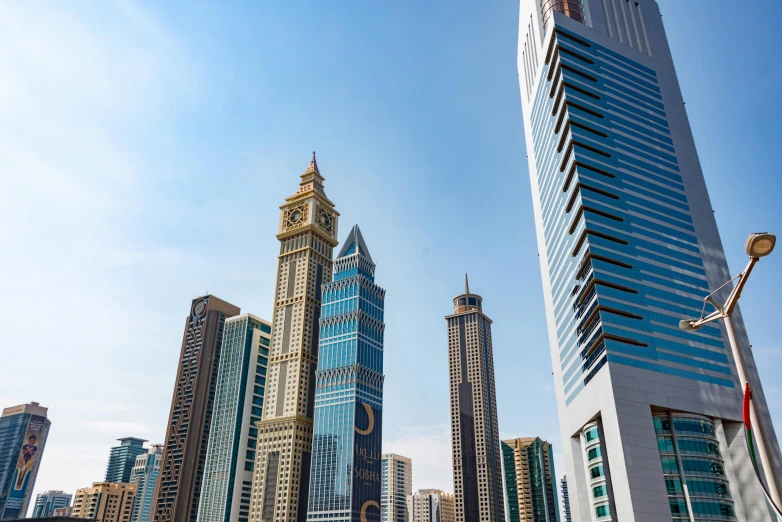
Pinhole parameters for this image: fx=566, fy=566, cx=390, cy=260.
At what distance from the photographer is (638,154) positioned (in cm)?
10700

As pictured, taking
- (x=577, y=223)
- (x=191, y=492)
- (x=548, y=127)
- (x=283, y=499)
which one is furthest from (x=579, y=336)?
(x=191, y=492)

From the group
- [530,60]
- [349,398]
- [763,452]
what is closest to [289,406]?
[349,398]

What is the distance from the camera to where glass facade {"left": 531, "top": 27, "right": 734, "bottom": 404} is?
3494 inches

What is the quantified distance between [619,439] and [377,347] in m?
110

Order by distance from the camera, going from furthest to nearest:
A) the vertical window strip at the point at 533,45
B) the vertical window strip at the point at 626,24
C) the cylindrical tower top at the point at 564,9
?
1. the vertical window strip at the point at 533,45
2. the vertical window strip at the point at 626,24
3. the cylindrical tower top at the point at 564,9

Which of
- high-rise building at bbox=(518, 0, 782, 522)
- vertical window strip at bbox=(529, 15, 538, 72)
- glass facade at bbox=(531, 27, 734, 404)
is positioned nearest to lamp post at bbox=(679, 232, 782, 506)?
high-rise building at bbox=(518, 0, 782, 522)

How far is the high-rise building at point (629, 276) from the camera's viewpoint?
79750mm

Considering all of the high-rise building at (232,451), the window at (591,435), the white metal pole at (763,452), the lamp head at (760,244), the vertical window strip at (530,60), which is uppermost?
the vertical window strip at (530,60)

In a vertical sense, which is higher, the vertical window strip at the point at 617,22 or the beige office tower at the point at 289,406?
the vertical window strip at the point at 617,22

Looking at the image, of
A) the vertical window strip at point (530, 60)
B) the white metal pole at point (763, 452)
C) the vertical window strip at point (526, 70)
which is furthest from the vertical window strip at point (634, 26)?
the white metal pole at point (763, 452)

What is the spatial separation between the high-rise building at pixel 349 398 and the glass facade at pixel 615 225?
7643 cm

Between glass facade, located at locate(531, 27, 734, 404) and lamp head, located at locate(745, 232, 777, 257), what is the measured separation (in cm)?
7179

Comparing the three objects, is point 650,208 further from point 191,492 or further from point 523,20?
point 191,492

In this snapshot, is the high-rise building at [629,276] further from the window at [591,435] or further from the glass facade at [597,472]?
the glass facade at [597,472]
